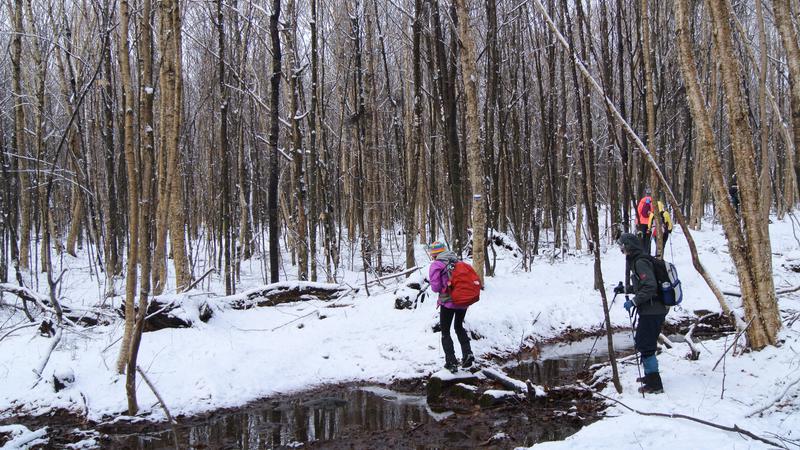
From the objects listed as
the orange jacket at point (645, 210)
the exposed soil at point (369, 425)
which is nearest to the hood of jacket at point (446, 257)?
the exposed soil at point (369, 425)

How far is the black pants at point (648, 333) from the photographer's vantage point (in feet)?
18.6

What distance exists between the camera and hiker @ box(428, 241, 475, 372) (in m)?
6.99

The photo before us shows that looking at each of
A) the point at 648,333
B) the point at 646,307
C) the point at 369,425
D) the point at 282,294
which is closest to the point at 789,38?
the point at 646,307

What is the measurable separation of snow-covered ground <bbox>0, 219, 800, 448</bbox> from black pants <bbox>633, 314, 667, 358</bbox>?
1.65 feet

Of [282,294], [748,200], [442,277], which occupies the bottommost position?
[282,294]

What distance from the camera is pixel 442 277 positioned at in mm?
6980

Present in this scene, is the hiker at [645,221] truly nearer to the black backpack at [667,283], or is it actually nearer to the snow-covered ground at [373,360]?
the snow-covered ground at [373,360]

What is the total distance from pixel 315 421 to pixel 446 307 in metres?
2.23

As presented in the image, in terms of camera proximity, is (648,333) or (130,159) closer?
(648,333)

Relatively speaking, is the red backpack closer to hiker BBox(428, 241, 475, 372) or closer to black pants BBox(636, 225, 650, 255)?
A: hiker BBox(428, 241, 475, 372)

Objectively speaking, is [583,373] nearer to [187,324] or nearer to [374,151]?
[187,324]

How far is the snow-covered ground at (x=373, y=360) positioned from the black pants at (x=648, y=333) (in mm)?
504

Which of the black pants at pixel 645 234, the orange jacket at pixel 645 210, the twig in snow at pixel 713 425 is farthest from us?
the orange jacket at pixel 645 210

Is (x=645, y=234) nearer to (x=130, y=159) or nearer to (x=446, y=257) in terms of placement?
(x=446, y=257)
